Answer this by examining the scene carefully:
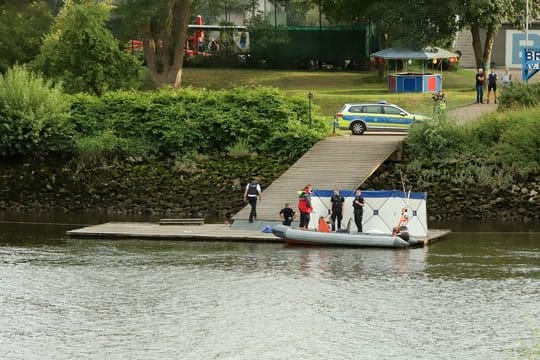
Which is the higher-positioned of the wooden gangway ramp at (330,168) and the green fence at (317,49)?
the green fence at (317,49)

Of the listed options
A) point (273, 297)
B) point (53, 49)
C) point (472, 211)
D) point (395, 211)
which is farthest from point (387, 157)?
point (53, 49)

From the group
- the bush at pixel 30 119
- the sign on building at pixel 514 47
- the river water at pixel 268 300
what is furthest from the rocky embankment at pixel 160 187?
the sign on building at pixel 514 47

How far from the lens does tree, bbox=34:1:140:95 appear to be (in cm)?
6931

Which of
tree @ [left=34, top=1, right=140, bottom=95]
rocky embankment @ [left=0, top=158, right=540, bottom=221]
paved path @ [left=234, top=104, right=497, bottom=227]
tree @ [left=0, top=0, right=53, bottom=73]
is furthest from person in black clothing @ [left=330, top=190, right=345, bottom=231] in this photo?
tree @ [left=0, top=0, right=53, bottom=73]

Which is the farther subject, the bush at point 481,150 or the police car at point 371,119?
the police car at point 371,119

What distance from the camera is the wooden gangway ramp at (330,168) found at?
52.6 meters

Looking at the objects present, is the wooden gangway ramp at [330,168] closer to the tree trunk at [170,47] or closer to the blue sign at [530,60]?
the blue sign at [530,60]

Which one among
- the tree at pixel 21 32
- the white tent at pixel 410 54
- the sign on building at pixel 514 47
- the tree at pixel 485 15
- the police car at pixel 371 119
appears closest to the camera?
the police car at pixel 371 119

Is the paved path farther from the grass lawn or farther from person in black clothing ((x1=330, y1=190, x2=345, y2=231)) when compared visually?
the grass lawn

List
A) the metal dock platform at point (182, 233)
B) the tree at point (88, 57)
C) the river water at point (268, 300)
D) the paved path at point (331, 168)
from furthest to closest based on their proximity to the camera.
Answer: the tree at point (88, 57) → the paved path at point (331, 168) → the metal dock platform at point (182, 233) → the river water at point (268, 300)

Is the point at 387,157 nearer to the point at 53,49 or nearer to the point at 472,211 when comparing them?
the point at 472,211

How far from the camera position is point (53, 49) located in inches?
2798

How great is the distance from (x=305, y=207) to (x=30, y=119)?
713 inches

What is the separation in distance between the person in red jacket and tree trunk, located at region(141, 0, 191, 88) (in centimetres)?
3177
